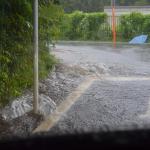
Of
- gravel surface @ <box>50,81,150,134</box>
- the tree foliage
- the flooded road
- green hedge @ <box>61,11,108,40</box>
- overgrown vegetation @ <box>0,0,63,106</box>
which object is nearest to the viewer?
gravel surface @ <box>50,81,150,134</box>

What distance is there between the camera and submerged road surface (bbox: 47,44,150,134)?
295 inches

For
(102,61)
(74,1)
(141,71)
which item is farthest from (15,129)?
(74,1)

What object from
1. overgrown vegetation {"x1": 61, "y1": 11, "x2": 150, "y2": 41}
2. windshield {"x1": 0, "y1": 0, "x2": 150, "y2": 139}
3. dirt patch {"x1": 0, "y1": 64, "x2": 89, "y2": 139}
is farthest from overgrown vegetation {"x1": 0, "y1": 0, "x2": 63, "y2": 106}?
overgrown vegetation {"x1": 61, "y1": 11, "x2": 150, "y2": 41}

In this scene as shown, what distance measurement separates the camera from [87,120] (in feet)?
24.7

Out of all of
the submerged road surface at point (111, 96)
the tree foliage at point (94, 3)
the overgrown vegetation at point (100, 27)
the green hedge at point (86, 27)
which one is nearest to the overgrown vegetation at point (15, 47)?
the submerged road surface at point (111, 96)

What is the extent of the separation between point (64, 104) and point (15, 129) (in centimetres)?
209

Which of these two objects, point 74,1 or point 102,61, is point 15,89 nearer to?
point 102,61

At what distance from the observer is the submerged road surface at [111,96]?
7480 millimetres

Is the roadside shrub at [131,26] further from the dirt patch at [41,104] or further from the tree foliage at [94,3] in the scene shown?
the dirt patch at [41,104]

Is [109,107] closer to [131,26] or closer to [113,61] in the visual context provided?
[113,61]

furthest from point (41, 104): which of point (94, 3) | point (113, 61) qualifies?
point (94, 3)

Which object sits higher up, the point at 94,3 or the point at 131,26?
the point at 94,3

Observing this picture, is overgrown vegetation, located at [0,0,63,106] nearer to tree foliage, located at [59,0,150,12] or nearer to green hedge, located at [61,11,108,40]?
green hedge, located at [61,11,108,40]

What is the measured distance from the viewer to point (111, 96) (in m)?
9.55
